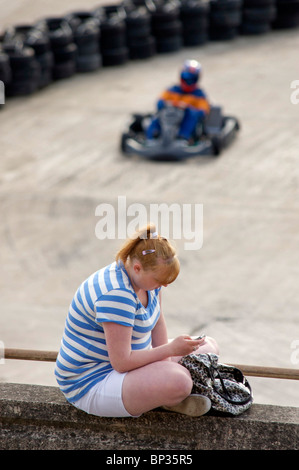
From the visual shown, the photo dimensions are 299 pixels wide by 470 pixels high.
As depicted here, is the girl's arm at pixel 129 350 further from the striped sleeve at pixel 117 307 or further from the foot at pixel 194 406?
the foot at pixel 194 406

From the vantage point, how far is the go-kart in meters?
10.2

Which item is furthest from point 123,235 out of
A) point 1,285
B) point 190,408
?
point 190,408

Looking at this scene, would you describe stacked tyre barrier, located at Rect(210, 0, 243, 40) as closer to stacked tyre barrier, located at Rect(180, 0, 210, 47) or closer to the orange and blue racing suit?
stacked tyre barrier, located at Rect(180, 0, 210, 47)

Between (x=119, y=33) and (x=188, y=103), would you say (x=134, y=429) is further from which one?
(x=119, y=33)

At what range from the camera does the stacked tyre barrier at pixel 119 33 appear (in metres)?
13.4

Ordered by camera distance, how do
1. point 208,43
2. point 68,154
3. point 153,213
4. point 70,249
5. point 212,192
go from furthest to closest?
point 208,43 → point 68,154 → point 212,192 → point 153,213 → point 70,249

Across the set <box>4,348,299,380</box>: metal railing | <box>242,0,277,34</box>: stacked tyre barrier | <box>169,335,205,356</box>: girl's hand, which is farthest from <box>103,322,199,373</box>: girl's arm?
<box>242,0,277,34</box>: stacked tyre barrier

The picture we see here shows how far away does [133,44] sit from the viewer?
15.2 meters

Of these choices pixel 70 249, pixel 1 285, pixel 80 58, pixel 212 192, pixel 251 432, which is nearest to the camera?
pixel 251 432

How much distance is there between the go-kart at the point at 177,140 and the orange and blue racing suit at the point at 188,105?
0.08m

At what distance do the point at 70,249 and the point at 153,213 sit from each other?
3.91 feet

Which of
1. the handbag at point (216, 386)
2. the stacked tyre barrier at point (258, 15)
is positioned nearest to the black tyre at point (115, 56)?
the stacked tyre barrier at point (258, 15)

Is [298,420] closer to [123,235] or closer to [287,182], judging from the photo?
[123,235]

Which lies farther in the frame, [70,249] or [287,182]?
[287,182]
